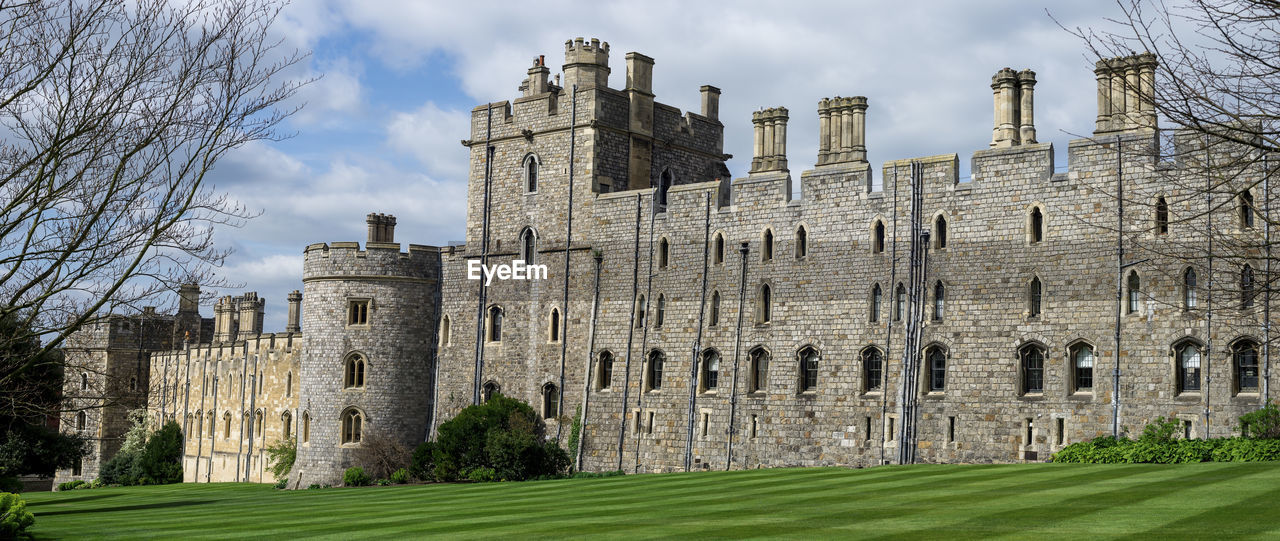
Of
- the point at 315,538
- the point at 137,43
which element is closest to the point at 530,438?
the point at 315,538

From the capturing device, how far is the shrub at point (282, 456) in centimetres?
5000

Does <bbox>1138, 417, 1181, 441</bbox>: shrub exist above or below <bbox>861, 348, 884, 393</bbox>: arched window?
below

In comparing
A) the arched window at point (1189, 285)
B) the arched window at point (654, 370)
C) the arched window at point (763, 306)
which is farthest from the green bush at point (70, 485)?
the arched window at point (1189, 285)

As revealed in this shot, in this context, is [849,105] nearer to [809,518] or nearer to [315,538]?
[809,518]

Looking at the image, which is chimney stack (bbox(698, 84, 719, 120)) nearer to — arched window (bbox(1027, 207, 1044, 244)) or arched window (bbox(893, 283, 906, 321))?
arched window (bbox(893, 283, 906, 321))

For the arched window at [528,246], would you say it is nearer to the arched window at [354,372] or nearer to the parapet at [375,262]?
the parapet at [375,262]

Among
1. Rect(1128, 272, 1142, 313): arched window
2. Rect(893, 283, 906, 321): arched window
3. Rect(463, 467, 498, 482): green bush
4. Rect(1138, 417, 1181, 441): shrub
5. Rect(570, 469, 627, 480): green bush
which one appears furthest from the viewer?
Rect(463, 467, 498, 482): green bush

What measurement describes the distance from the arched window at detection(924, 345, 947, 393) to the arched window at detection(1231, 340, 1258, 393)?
22.9 ft

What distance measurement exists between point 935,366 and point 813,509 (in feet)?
46.8

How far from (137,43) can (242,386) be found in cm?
4329

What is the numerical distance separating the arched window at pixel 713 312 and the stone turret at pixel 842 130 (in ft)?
16.2

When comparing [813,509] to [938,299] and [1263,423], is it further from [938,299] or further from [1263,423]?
[938,299]

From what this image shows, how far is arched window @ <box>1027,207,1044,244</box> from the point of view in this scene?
32.2m

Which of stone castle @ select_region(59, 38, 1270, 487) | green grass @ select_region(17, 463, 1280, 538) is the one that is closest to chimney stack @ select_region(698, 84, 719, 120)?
stone castle @ select_region(59, 38, 1270, 487)
